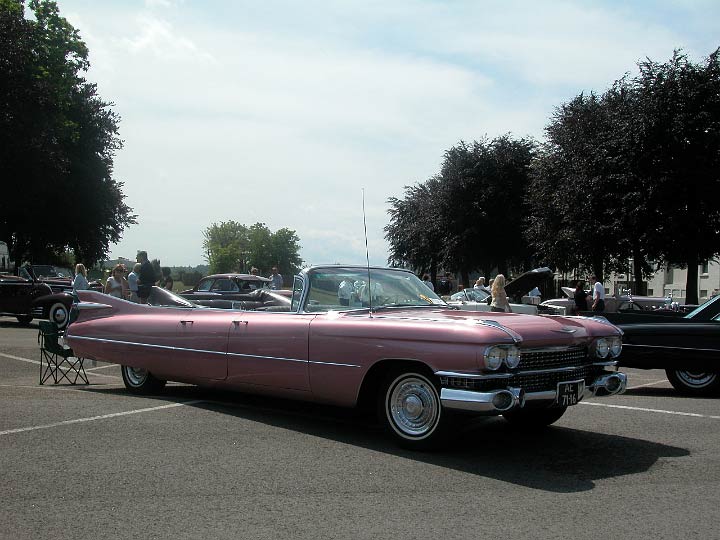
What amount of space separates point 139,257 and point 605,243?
26.4 metres

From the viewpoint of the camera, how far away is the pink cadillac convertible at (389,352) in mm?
5707

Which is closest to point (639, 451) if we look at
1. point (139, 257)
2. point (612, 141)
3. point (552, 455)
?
point (552, 455)

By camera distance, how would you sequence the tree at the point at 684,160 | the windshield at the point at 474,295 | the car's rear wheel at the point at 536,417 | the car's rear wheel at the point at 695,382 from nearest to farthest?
1. the car's rear wheel at the point at 536,417
2. the car's rear wheel at the point at 695,382
3. the windshield at the point at 474,295
4. the tree at the point at 684,160

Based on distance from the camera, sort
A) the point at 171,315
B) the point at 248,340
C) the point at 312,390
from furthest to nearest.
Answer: the point at 171,315
the point at 248,340
the point at 312,390

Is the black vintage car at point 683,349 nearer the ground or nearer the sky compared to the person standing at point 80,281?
nearer the ground

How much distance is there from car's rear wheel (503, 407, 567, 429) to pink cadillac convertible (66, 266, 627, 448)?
11mm

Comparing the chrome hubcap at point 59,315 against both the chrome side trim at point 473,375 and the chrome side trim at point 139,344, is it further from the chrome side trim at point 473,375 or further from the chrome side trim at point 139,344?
the chrome side trim at point 473,375

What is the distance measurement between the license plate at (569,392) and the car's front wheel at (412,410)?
0.92 meters

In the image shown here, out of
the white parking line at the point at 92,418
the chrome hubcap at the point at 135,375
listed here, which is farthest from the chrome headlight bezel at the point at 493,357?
the chrome hubcap at the point at 135,375

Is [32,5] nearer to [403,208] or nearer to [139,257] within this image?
[139,257]

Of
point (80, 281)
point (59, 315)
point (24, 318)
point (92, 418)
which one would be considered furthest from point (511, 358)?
point (24, 318)

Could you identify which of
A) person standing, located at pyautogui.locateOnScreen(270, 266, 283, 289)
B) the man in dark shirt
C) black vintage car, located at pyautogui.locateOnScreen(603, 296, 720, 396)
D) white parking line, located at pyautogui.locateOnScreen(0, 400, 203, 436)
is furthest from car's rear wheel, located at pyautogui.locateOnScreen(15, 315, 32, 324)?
black vintage car, located at pyautogui.locateOnScreen(603, 296, 720, 396)

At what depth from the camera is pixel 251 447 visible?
20.4 ft

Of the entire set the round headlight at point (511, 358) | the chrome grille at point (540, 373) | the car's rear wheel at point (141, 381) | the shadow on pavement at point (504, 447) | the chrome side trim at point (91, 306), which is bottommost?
the shadow on pavement at point (504, 447)
